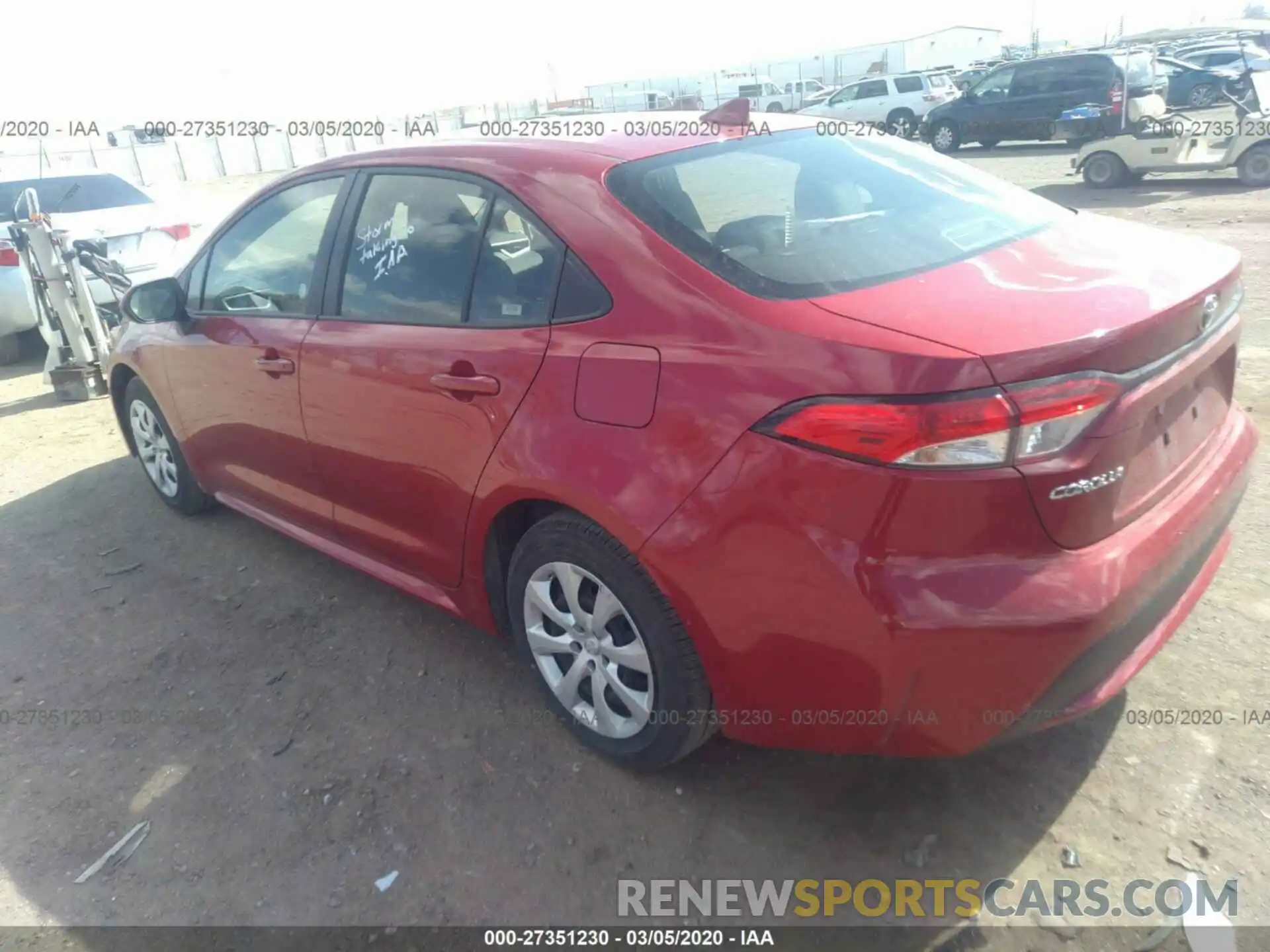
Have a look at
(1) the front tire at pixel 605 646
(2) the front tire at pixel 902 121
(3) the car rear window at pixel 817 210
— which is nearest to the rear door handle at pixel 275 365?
(1) the front tire at pixel 605 646

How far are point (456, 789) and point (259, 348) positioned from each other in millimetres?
1799

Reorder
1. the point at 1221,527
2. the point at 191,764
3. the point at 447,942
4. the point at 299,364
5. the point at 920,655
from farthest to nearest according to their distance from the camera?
the point at 299,364, the point at 191,764, the point at 1221,527, the point at 447,942, the point at 920,655

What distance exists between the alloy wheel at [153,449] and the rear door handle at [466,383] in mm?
2412

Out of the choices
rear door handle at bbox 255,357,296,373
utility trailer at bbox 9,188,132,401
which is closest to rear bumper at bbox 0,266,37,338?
utility trailer at bbox 9,188,132,401

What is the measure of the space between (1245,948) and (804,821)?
39.3 inches

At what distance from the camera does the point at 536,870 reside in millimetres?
2400

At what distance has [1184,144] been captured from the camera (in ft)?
38.8

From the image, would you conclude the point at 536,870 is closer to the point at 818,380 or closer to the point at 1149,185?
the point at 818,380

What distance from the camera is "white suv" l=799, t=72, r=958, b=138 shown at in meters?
24.2

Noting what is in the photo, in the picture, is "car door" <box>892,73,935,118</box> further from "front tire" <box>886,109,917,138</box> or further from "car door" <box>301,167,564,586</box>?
"car door" <box>301,167,564,586</box>

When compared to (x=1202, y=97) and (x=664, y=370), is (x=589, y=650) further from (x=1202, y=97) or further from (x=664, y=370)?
(x=1202, y=97)

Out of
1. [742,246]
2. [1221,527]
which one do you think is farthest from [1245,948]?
[742,246]

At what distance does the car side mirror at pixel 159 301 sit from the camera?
3.88 metres

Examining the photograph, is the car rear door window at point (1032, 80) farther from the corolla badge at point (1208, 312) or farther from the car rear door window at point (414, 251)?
the car rear door window at point (414, 251)
